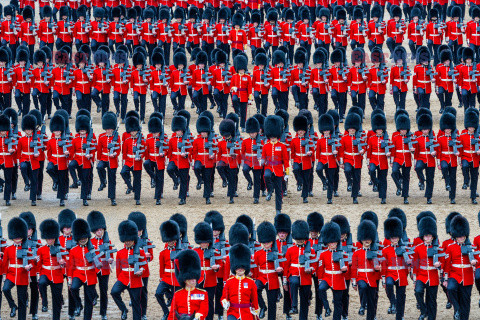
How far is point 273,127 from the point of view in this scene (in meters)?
15.5

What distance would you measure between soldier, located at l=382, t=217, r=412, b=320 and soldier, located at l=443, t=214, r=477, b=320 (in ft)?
1.25

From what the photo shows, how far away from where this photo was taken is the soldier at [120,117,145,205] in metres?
15.9

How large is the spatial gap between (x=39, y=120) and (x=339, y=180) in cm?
402

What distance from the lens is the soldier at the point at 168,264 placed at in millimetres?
12102

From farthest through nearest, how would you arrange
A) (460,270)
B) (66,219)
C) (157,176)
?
(157,176) < (66,219) < (460,270)

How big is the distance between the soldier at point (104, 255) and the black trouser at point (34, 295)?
598 millimetres

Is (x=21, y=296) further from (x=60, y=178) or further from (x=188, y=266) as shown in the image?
(x=60, y=178)

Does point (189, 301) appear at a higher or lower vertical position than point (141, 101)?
lower

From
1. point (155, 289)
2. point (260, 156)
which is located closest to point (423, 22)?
point (260, 156)

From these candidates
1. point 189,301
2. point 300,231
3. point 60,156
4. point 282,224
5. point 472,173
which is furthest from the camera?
point 60,156

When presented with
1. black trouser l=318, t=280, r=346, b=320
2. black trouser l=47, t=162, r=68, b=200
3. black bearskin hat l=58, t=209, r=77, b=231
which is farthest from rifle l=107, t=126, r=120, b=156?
black trouser l=318, t=280, r=346, b=320

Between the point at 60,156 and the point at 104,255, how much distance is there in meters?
3.76

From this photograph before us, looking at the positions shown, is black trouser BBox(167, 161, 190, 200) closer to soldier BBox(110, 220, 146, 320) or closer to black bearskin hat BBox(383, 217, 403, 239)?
soldier BBox(110, 220, 146, 320)

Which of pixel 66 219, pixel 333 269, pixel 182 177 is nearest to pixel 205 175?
Answer: pixel 182 177
